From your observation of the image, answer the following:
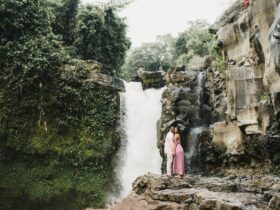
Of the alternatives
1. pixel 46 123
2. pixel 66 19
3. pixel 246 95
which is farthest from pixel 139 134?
pixel 66 19

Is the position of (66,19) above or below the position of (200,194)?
above

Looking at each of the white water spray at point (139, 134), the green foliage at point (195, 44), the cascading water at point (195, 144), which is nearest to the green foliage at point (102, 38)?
the white water spray at point (139, 134)

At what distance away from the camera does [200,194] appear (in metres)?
9.37

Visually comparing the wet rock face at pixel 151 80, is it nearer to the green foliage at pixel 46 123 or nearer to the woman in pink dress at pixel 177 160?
the green foliage at pixel 46 123

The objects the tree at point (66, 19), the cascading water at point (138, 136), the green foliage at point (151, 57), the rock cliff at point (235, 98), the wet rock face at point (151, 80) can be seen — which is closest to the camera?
the rock cliff at point (235, 98)

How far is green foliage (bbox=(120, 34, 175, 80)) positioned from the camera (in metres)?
45.7

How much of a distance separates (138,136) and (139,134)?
0.13 meters

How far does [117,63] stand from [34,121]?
9.52 metres

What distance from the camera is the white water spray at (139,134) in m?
19.9

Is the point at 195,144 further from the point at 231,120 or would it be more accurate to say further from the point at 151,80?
the point at 151,80

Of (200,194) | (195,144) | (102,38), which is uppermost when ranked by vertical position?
(102,38)

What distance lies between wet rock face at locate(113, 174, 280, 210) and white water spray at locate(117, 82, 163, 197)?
26.2 ft

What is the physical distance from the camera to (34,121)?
1847 cm

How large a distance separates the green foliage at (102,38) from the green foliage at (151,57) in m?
17.9
